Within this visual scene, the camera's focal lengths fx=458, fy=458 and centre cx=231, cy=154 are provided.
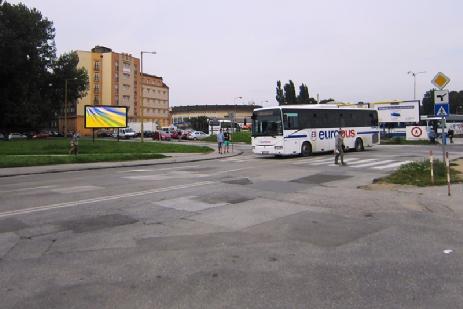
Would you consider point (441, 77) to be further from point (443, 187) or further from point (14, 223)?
point (14, 223)

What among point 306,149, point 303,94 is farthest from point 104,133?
point 306,149

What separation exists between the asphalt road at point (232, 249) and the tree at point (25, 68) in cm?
5025

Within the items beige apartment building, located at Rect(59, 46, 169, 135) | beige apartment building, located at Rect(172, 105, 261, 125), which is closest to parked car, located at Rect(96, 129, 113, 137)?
beige apartment building, located at Rect(59, 46, 169, 135)

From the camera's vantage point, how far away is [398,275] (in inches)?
206

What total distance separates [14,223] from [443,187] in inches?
412

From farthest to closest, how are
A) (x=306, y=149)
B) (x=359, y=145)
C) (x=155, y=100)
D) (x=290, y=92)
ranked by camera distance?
(x=155, y=100), (x=290, y=92), (x=359, y=145), (x=306, y=149)

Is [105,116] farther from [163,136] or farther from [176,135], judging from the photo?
[176,135]

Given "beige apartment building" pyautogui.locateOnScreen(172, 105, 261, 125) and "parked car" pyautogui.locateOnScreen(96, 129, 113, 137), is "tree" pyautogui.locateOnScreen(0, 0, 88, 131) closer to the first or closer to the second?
"parked car" pyautogui.locateOnScreen(96, 129, 113, 137)

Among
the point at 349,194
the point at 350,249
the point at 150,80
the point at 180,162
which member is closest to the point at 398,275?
the point at 350,249

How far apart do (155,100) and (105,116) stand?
311 ft

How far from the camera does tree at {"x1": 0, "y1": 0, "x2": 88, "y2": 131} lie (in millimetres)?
55656

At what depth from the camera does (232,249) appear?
6348 mm

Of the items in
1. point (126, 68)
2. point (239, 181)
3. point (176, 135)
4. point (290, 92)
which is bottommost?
point (239, 181)

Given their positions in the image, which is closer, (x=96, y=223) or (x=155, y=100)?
(x=96, y=223)
